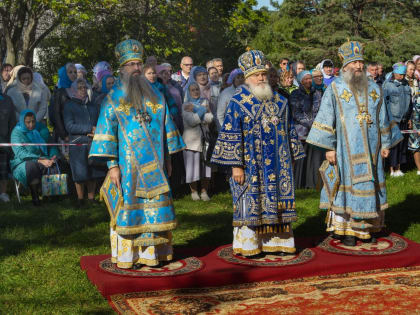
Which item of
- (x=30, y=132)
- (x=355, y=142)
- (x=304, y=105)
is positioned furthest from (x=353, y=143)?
(x=30, y=132)

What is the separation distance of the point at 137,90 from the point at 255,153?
1.30 metres

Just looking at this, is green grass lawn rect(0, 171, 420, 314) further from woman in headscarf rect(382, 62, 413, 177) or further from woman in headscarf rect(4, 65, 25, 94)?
woman in headscarf rect(4, 65, 25, 94)

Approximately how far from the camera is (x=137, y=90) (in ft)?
22.0

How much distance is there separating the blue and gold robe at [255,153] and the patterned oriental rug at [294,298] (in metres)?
0.78

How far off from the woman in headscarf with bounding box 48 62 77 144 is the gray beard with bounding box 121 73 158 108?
403 cm

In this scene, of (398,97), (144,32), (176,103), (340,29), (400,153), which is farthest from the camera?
(340,29)

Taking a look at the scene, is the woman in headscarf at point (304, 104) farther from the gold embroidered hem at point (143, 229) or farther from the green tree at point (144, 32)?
the green tree at point (144, 32)

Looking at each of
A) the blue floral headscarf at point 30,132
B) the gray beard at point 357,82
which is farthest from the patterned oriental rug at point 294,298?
the blue floral headscarf at point 30,132

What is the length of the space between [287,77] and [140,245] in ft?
17.8

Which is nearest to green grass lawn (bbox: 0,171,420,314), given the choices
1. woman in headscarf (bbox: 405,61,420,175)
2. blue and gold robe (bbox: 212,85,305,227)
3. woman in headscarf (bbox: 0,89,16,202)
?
woman in headscarf (bbox: 0,89,16,202)

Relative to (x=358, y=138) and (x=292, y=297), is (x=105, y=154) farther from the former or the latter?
(x=358, y=138)

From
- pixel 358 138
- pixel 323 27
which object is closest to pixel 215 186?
pixel 358 138

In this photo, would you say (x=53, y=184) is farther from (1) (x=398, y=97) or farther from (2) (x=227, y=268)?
(1) (x=398, y=97)

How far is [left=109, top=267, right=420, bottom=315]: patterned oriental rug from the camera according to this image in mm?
5711
